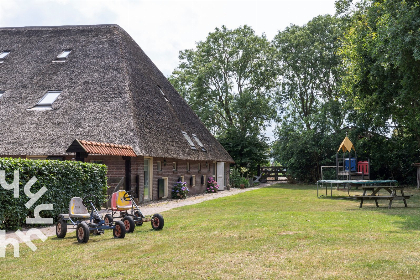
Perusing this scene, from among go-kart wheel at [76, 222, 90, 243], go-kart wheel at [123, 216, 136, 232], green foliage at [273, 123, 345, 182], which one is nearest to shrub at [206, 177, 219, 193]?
green foliage at [273, 123, 345, 182]

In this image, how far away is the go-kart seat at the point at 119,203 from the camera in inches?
438

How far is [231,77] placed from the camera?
43.8 metres

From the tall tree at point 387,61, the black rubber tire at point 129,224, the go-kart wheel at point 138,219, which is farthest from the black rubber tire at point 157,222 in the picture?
the tall tree at point 387,61

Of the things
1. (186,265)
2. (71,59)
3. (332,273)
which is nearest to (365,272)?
(332,273)

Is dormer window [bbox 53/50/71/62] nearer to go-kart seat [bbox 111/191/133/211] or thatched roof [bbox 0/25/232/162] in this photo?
thatched roof [bbox 0/25/232/162]

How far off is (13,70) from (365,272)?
21960 millimetres

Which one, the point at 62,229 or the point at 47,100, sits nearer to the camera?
the point at 62,229

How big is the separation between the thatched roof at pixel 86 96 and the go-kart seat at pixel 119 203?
592 centimetres

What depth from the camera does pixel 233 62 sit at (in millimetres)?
42094

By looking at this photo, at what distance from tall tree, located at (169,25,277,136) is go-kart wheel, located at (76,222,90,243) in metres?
32.3

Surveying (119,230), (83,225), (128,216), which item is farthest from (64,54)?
(83,225)

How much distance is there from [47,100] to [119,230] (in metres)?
12.9

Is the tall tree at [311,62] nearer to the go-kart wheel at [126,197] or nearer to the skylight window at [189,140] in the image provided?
the skylight window at [189,140]

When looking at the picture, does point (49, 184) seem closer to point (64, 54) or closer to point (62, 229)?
point (62, 229)
